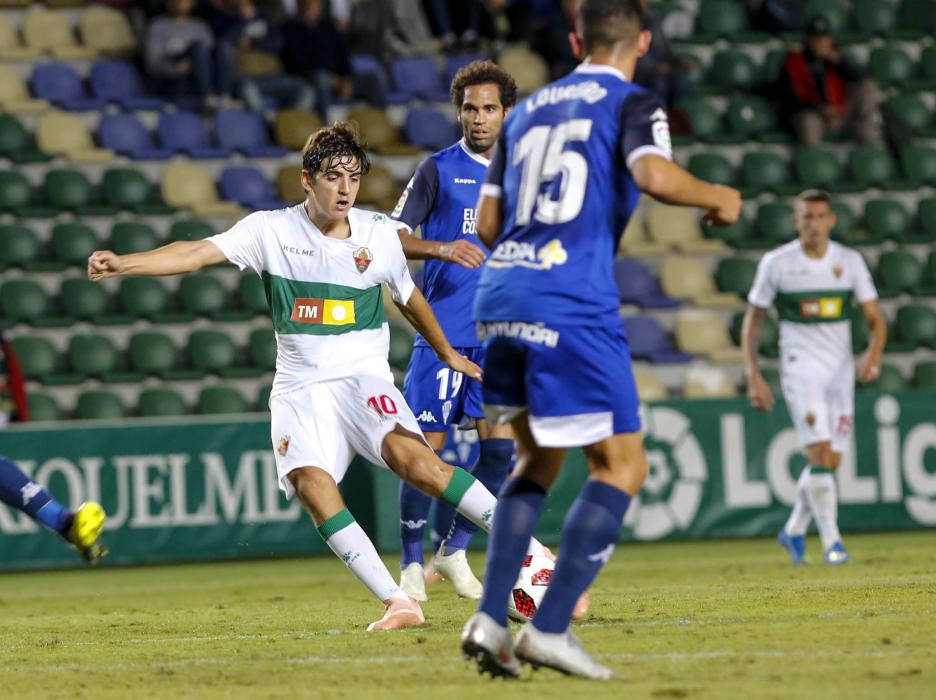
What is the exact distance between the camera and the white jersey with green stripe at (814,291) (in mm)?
11203

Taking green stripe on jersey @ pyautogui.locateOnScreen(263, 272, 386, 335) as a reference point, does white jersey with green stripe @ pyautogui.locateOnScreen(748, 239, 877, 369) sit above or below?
below

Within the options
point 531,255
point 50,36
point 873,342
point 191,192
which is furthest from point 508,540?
point 50,36

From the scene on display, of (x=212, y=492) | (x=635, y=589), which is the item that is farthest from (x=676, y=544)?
(x=635, y=589)

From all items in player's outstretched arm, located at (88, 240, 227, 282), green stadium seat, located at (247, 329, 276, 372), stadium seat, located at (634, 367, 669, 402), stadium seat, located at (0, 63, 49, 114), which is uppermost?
stadium seat, located at (0, 63, 49, 114)

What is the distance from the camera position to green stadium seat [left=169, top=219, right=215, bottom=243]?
15.2 m

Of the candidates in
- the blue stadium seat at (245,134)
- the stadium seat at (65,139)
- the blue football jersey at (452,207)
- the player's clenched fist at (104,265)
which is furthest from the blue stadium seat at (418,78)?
the player's clenched fist at (104,265)

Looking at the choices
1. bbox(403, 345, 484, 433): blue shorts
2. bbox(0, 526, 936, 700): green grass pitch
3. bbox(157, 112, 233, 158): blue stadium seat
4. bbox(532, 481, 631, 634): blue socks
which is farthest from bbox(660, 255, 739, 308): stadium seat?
bbox(532, 481, 631, 634): blue socks

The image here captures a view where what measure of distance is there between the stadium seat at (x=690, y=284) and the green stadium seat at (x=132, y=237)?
517 centimetres

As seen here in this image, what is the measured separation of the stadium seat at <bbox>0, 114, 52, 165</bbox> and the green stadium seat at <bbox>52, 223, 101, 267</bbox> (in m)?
0.91

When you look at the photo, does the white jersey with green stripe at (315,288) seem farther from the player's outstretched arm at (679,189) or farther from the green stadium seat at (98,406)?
the green stadium seat at (98,406)

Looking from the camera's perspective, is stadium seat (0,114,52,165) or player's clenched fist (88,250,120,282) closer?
player's clenched fist (88,250,120,282)

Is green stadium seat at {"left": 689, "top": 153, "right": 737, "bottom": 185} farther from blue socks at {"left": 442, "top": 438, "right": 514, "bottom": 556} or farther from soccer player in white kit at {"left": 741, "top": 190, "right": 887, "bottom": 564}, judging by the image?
blue socks at {"left": 442, "top": 438, "right": 514, "bottom": 556}

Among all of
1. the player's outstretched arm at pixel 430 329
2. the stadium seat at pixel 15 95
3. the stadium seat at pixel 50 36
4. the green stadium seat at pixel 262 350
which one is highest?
the stadium seat at pixel 50 36

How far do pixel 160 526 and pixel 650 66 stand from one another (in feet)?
24.4
